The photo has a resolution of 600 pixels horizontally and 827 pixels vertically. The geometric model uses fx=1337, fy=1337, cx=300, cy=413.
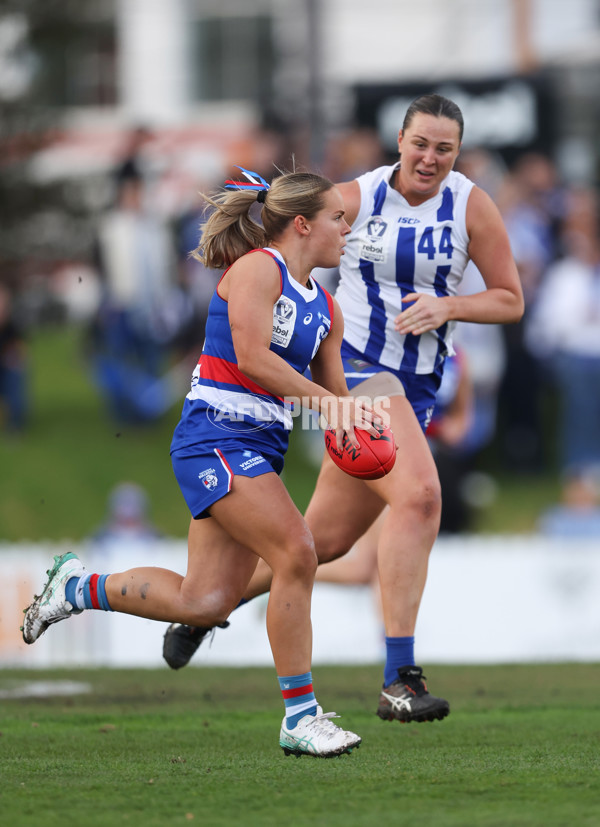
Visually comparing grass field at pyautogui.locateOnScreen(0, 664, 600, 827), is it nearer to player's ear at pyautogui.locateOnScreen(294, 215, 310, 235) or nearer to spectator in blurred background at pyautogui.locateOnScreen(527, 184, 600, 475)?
player's ear at pyautogui.locateOnScreen(294, 215, 310, 235)

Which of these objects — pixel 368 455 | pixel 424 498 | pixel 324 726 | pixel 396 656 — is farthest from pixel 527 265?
pixel 324 726

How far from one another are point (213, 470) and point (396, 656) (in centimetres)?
118

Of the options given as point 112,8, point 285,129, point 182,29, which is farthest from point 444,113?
point 182,29

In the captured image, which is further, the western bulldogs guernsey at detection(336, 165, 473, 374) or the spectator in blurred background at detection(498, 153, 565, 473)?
the spectator in blurred background at detection(498, 153, 565, 473)

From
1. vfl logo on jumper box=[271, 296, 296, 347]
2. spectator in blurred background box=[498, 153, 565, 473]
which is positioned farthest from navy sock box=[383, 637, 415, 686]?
spectator in blurred background box=[498, 153, 565, 473]

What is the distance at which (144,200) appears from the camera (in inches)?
480

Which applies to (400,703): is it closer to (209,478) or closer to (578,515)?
(209,478)

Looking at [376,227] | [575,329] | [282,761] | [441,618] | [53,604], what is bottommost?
[441,618]

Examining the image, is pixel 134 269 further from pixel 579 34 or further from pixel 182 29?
pixel 182 29

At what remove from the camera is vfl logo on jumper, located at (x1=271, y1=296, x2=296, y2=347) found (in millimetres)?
4582

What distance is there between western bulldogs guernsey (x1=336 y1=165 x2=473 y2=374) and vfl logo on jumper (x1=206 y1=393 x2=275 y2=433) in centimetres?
101

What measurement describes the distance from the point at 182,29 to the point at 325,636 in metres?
24.0

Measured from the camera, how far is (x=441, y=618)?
10.2m

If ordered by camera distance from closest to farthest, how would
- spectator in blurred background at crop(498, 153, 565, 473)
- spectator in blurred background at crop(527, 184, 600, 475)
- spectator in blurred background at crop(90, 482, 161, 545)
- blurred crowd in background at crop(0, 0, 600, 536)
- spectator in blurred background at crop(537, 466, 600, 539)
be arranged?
spectator in blurred background at crop(90, 482, 161, 545) → spectator in blurred background at crop(537, 466, 600, 539) → spectator in blurred background at crop(527, 184, 600, 475) → blurred crowd in background at crop(0, 0, 600, 536) → spectator in blurred background at crop(498, 153, 565, 473)
